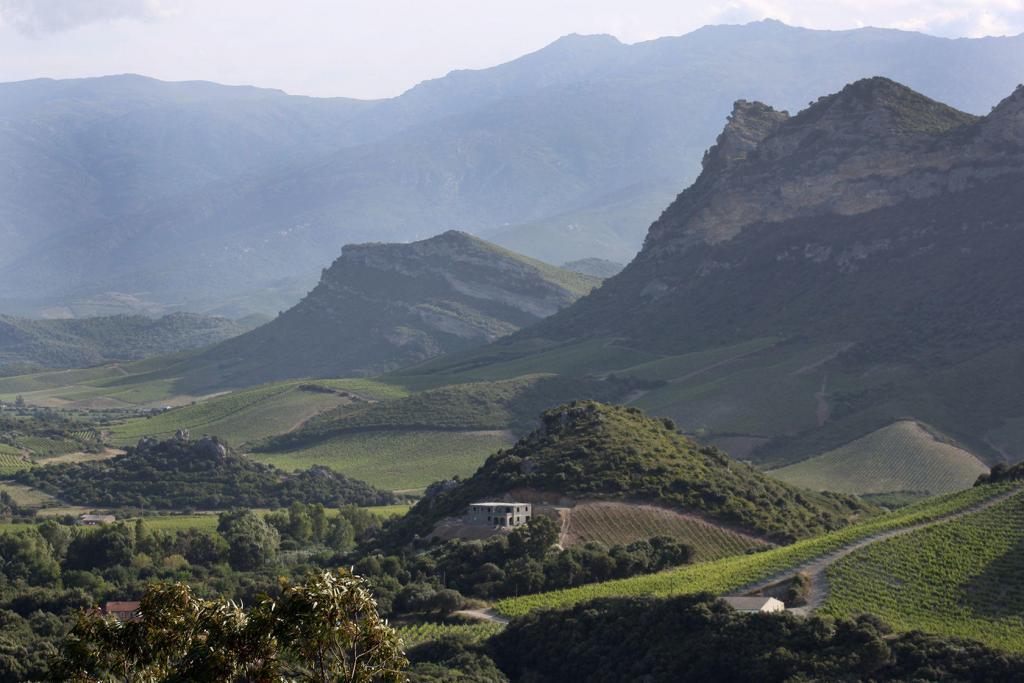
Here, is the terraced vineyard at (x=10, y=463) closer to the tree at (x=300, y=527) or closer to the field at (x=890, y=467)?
the tree at (x=300, y=527)

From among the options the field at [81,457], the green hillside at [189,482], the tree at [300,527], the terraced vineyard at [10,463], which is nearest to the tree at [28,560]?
the tree at [300,527]

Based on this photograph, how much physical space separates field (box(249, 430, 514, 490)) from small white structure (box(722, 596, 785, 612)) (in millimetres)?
83868

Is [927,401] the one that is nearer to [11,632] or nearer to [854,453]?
[854,453]

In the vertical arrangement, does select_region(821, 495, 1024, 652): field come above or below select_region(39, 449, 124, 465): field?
above

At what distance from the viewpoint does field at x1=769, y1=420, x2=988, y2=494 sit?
440 ft

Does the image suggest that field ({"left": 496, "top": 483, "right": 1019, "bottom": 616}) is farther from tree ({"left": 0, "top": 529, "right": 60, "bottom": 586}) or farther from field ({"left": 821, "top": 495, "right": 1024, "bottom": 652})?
tree ({"left": 0, "top": 529, "right": 60, "bottom": 586})

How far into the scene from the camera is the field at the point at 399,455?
158375 mm

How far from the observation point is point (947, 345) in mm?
181000

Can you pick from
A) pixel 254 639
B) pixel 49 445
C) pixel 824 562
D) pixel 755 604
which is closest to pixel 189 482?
pixel 49 445

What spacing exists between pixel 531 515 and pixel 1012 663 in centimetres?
3883

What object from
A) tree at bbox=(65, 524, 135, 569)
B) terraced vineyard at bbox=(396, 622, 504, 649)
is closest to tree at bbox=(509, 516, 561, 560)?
terraced vineyard at bbox=(396, 622, 504, 649)

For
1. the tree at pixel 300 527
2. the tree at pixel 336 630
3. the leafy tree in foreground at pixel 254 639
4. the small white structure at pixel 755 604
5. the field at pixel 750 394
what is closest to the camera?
the tree at pixel 336 630

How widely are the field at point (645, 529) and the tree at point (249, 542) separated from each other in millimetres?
21364

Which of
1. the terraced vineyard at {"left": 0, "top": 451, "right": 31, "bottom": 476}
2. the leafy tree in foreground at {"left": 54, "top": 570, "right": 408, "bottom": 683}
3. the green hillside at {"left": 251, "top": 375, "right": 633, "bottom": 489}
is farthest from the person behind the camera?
the green hillside at {"left": 251, "top": 375, "right": 633, "bottom": 489}
